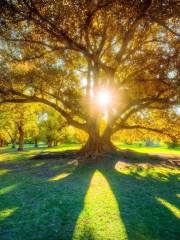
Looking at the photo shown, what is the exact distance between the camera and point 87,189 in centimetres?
994

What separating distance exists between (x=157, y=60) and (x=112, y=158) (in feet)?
29.2

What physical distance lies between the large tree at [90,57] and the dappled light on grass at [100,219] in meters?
8.76

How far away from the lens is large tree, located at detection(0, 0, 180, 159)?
12164 millimetres

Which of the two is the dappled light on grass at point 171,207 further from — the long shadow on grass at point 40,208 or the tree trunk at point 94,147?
the tree trunk at point 94,147

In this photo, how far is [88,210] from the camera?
729cm

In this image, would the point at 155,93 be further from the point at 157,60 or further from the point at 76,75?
the point at 76,75

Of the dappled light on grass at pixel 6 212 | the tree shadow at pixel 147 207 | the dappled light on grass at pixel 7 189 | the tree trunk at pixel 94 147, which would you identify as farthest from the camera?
the tree trunk at pixel 94 147

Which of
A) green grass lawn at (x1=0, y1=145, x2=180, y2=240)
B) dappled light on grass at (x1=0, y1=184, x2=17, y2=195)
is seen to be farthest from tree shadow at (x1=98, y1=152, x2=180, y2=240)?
dappled light on grass at (x1=0, y1=184, x2=17, y2=195)

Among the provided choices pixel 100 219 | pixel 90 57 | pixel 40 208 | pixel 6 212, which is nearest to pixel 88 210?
pixel 100 219

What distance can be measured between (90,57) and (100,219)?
12059 mm

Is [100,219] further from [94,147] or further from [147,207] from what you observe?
[94,147]

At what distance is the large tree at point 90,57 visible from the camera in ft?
39.9

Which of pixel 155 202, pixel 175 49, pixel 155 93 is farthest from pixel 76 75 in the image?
pixel 155 202

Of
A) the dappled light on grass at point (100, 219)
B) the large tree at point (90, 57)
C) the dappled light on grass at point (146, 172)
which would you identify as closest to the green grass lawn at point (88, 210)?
the dappled light on grass at point (100, 219)
